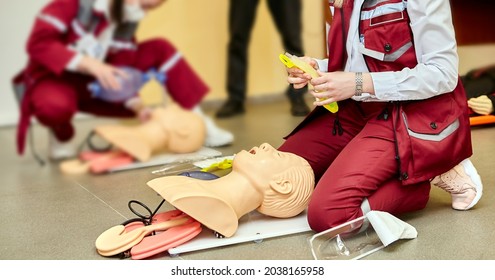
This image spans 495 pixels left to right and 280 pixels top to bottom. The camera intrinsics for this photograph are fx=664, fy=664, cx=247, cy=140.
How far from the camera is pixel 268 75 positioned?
0.95 m

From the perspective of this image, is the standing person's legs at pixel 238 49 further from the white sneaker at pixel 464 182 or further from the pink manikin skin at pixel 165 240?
the white sneaker at pixel 464 182

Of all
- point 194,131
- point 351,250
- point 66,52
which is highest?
point 66,52

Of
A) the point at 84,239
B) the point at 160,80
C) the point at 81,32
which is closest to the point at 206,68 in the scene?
the point at 160,80

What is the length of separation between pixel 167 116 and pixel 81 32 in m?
0.18

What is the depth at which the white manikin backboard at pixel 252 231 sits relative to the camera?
0.85m

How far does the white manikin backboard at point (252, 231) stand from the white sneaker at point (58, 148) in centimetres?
24

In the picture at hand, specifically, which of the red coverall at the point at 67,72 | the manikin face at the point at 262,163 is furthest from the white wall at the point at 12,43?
the manikin face at the point at 262,163

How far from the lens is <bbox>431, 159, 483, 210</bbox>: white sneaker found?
37.1 inches

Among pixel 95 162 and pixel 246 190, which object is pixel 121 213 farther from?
pixel 246 190

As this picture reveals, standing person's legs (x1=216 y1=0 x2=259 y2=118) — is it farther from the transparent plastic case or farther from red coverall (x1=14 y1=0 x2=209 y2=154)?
the transparent plastic case

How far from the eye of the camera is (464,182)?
3.11 feet

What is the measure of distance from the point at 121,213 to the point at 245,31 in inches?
12.7
